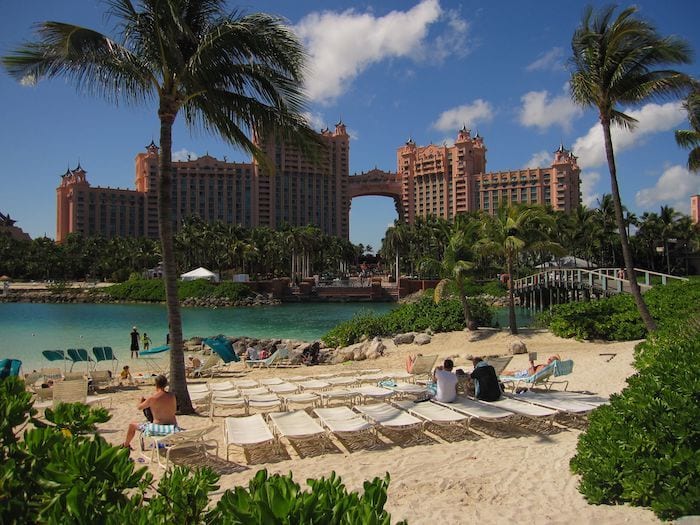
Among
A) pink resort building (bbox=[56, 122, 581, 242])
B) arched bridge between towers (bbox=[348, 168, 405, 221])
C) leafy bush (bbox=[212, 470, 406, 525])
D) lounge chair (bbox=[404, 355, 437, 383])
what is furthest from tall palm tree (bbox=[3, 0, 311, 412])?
arched bridge between towers (bbox=[348, 168, 405, 221])

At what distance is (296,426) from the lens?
25.0 feet

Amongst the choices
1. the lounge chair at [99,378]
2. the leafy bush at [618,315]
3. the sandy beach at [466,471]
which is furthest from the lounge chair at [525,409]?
the leafy bush at [618,315]

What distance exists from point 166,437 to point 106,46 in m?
6.49

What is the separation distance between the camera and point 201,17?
9.32 meters

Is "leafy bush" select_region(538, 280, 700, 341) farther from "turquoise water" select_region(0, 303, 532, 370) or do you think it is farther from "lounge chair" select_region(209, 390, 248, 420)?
"lounge chair" select_region(209, 390, 248, 420)

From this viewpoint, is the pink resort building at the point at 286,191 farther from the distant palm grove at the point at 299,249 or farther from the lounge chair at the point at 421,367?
the lounge chair at the point at 421,367

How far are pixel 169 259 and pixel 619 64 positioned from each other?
514 inches

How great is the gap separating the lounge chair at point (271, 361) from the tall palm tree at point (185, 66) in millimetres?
8226

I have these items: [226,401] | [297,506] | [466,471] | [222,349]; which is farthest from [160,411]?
[222,349]

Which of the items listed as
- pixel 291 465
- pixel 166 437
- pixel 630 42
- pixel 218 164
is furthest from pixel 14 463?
pixel 218 164

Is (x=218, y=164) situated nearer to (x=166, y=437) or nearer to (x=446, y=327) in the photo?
(x=446, y=327)

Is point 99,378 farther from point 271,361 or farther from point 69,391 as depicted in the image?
point 271,361

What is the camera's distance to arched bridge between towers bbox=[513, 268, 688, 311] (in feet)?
85.7

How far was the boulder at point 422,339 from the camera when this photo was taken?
20422mm
